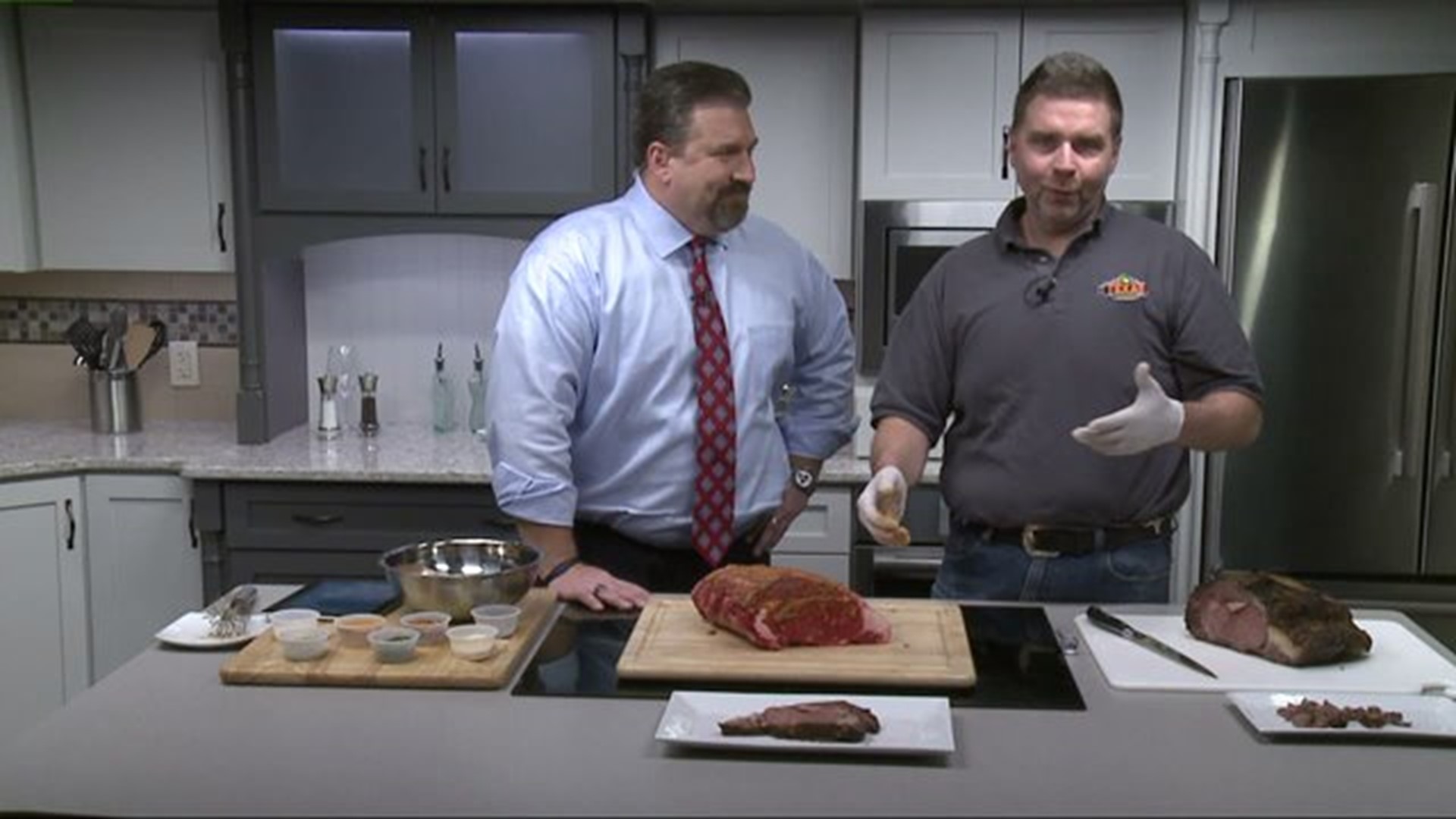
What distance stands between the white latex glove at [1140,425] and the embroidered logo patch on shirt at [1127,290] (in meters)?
0.27

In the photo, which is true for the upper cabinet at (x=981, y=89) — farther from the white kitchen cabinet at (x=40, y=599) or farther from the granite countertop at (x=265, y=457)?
→ the white kitchen cabinet at (x=40, y=599)

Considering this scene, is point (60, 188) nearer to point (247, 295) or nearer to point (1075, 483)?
point (247, 295)

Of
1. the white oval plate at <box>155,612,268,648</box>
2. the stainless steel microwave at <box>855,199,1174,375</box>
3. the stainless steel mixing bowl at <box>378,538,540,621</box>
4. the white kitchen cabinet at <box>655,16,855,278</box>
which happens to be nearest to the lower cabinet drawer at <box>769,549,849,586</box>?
the stainless steel microwave at <box>855,199,1174,375</box>

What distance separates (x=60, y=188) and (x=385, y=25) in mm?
992

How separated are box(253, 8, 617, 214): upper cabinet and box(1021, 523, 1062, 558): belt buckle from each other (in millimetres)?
1738

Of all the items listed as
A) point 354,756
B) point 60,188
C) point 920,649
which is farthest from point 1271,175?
point 60,188

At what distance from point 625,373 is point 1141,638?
93 centimetres

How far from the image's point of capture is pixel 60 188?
3754 mm

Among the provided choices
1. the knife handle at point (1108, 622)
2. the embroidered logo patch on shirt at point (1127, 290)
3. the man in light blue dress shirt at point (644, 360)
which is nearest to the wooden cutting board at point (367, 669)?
the man in light blue dress shirt at point (644, 360)

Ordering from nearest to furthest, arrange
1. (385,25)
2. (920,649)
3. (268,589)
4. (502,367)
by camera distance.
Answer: (920,649), (268,589), (502,367), (385,25)

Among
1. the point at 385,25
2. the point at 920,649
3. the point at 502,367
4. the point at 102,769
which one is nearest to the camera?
the point at 102,769

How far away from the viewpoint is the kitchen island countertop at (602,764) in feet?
4.47

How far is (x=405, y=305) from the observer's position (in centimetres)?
404

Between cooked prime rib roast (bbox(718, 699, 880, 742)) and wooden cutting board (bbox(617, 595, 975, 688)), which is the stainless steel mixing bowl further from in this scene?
cooked prime rib roast (bbox(718, 699, 880, 742))
